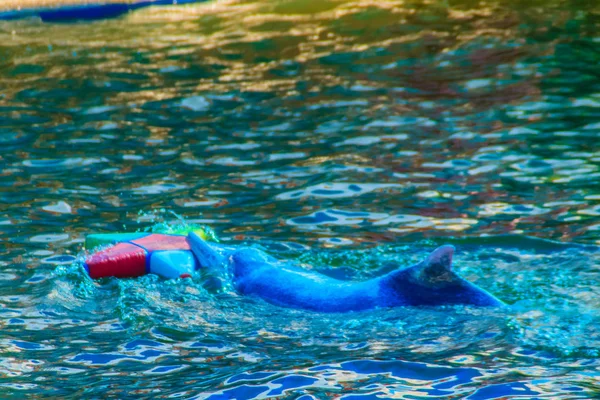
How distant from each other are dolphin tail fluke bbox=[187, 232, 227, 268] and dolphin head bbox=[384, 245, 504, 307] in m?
1.42

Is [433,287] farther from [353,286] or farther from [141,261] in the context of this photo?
[141,261]


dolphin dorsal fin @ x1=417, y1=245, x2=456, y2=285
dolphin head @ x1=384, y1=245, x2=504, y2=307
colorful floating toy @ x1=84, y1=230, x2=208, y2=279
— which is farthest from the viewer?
colorful floating toy @ x1=84, y1=230, x2=208, y2=279

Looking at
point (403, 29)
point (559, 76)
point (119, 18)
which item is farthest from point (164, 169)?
point (119, 18)

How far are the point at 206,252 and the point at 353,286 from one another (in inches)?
51.2

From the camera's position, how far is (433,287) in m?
4.95

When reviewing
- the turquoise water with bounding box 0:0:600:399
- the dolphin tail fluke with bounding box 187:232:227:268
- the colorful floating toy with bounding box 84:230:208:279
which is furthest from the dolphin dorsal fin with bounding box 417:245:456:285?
the colorful floating toy with bounding box 84:230:208:279

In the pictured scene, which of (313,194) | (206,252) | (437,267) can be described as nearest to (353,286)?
(437,267)

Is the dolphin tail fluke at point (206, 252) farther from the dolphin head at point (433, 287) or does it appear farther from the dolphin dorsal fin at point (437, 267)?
the dolphin dorsal fin at point (437, 267)

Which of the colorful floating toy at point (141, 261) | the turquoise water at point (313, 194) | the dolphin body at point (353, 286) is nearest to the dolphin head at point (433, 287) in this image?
the dolphin body at point (353, 286)

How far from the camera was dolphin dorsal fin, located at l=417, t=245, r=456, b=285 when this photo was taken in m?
4.62

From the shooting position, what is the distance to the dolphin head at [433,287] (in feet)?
15.8

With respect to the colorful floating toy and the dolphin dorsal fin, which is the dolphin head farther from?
the colorful floating toy

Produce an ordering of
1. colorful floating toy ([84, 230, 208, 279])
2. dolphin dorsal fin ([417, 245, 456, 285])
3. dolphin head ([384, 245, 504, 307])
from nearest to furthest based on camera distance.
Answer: dolphin dorsal fin ([417, 245, 456, 285])
dolphin head ([384, 245, 504, 307])
colorful floating toy ([84, 230, 208, 279])

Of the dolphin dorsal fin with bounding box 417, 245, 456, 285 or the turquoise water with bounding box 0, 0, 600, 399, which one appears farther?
the turquoise water with bounding box 0, 0, 600, 399
